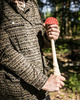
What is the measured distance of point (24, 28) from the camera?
45.4 inches

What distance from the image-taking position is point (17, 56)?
1049 millimetres

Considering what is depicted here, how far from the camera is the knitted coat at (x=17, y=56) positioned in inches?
41.2

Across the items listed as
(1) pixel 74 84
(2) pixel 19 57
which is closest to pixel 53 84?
(2) pixel 19 57

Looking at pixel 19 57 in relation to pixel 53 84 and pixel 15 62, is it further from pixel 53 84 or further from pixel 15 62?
pixel 53 84

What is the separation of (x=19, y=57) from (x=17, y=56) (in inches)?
0.9

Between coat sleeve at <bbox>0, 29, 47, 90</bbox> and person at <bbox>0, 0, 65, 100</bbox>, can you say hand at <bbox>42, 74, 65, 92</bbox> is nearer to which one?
person at <bbox>0, 0, 65, 100</bbox>

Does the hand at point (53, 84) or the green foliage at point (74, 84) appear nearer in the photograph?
the hand at point (53, 84)

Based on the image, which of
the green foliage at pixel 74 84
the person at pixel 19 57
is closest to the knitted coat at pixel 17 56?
the person at pixel 19 57

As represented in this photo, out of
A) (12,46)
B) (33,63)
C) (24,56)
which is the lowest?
(33,63)

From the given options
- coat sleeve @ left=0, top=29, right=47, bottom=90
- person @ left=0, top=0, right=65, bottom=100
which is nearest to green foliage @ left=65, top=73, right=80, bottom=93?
person @ left=0, top=0, right=65, bottom=100

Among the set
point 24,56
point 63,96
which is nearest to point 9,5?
point 24,56

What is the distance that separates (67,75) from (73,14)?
9.74ft

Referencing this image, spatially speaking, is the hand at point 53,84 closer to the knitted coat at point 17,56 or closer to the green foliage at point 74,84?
the knitted coat at point 17,56

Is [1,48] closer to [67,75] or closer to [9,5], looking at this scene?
[9,5]
